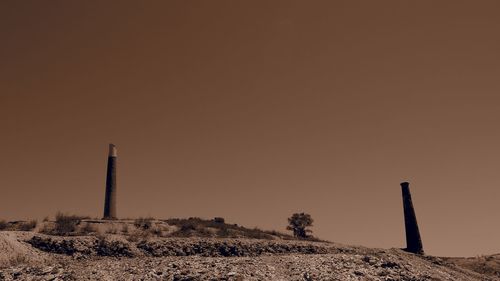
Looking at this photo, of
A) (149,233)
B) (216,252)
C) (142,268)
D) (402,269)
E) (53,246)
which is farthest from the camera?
(149,233)

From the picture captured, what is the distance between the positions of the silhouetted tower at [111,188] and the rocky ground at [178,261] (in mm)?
14045

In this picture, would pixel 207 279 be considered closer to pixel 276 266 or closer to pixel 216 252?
pixel 276 266

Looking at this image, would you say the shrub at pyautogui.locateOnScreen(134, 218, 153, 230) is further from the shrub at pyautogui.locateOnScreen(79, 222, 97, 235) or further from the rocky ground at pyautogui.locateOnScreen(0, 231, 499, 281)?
the rocky ground at pyautogui.locateOnScreen(0, 231, 499, 281)

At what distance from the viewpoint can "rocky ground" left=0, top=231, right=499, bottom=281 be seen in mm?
19281

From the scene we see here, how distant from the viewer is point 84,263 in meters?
22.2

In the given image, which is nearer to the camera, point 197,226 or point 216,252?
point 216,252

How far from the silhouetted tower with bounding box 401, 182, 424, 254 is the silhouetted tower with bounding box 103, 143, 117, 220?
27.4m

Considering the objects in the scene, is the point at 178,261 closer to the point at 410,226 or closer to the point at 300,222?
the point at 410,226

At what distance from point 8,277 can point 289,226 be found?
45180mm

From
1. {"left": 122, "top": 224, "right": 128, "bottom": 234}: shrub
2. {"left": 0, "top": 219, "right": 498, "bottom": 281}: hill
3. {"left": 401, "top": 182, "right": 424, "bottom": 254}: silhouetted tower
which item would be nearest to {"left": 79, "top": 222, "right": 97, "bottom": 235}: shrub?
{"left": 0, "top": 219, "right": 498, "bottom": 281}: hill

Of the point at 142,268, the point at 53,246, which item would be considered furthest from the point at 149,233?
the point at 142,268

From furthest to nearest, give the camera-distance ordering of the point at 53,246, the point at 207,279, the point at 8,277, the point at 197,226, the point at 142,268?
1. the point at 197,226
2. the point at 53,246
3. the point at 142,268
4. the point at 8,277
5. the point at 207,279

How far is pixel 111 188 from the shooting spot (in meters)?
41.8

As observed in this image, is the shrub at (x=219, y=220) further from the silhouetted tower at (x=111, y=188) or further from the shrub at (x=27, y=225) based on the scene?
the shrub at (x=27, y=225)
